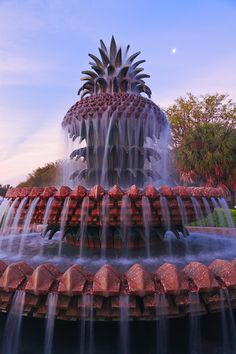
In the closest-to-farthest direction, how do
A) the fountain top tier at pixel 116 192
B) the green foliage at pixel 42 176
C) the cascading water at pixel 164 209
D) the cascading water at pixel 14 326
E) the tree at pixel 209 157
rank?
the cascading water at pixel 14 326
the fountain top tier at pixel 116 192
the cascading water at pixel 164 209
the tree at pixel 209 157
the green foliage at pixel 42 176

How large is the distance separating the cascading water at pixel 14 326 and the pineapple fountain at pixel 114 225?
2 centimetres

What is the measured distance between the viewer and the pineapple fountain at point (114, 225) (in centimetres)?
262


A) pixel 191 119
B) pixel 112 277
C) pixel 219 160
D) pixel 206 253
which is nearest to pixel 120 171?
pixel 206 253

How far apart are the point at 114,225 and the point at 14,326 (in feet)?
6.03

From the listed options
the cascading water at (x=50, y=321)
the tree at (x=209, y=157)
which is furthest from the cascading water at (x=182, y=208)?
the tree at (x=209, y=157)

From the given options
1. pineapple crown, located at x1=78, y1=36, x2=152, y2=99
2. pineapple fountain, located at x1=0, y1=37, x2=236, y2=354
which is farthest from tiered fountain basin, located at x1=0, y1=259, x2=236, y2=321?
pineapple crown, located at x1=78, y1=36, x2=152, y2=99

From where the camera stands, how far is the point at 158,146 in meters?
7.26

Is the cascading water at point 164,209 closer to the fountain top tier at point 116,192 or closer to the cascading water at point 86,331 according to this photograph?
the fountain top tier at point 116,192

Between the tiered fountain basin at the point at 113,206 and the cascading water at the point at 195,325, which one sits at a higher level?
the tiered fountain basin at the point at 113,206

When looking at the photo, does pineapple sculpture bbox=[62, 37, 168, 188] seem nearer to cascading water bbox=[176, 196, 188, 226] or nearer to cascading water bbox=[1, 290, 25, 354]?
cascading water bbox=[176, 196, 188, 226]

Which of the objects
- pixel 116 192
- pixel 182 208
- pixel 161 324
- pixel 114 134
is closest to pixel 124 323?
pixel 161 324

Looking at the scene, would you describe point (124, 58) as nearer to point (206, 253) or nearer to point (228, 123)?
point (206, 253)

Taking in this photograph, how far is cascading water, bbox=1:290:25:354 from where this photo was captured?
269 centimetres

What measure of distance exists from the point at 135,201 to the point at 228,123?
136 feet
